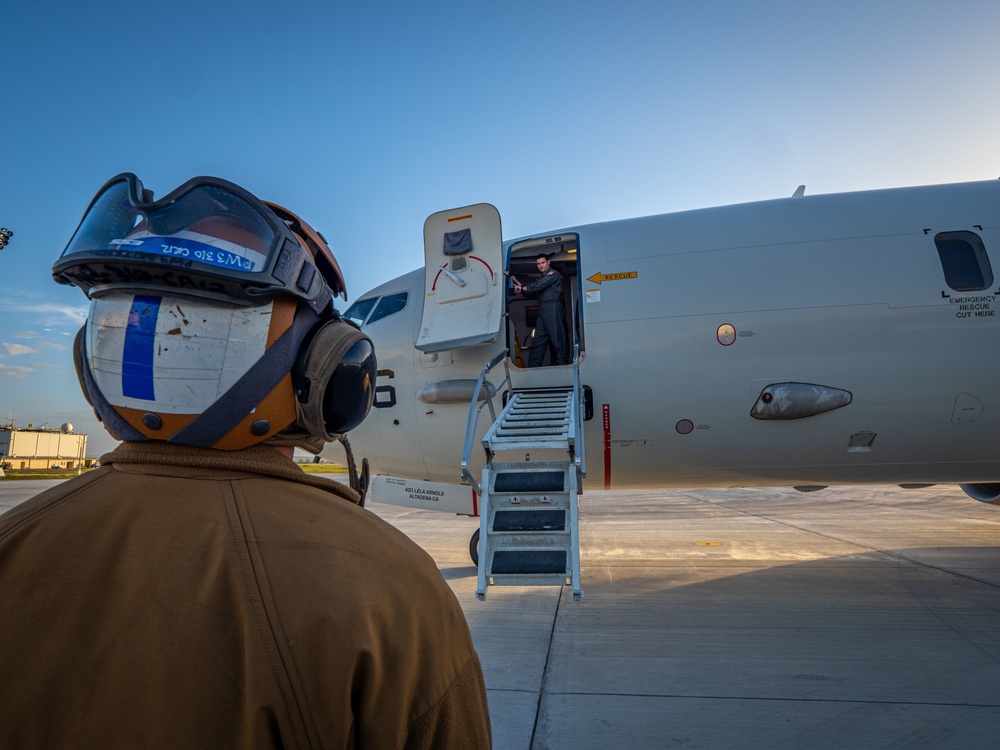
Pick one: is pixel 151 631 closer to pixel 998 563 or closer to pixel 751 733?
pixel 751 733

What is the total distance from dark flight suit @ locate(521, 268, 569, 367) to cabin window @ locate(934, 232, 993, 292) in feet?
13.3

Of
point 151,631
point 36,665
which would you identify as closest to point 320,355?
point 151,631

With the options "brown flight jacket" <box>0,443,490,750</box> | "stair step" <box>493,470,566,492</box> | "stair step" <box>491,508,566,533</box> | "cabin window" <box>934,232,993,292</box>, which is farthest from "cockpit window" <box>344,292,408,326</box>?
"brown flight jacket" <box>0,443,490,750</box>

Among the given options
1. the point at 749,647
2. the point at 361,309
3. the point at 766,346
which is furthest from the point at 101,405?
the point at 361,309

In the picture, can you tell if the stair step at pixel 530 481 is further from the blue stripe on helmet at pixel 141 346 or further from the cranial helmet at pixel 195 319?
the blue stripe on helmet at pixel 141 346

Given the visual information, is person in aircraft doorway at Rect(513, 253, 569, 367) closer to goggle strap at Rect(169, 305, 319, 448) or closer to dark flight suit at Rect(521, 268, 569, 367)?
dark flight suit at Rect(521, 268, 569, 367)

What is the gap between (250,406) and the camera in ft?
4.15

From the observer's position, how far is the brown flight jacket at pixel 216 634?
968 millimetres

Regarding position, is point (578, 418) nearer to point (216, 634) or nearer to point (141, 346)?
point (141, 346)

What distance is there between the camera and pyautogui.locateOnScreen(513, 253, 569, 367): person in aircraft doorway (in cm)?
730

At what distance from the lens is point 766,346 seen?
20.5 ft

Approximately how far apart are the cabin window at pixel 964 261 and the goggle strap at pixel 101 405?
7.42m

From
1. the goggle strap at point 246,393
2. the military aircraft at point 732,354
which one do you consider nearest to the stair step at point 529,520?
the military aircraft at point 732,354

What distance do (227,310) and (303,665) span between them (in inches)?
28.1
